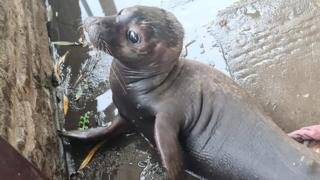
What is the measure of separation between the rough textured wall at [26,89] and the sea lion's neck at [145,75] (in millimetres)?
691

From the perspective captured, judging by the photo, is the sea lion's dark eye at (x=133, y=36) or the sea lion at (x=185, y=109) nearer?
the sea lion at (x=185, y=109)

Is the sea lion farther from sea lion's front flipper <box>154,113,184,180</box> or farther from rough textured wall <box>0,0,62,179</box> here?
rough textured wall <box>0,0,62,179</box>

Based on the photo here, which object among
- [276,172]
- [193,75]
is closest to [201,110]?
[193,75]

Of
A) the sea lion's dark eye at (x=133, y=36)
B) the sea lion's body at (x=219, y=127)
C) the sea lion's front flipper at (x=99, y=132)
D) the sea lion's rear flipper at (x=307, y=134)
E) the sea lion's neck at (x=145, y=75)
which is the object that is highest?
the sea lion's dark eye at (x=133, y=36)

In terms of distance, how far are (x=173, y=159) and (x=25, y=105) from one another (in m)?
1.14

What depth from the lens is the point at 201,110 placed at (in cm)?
479

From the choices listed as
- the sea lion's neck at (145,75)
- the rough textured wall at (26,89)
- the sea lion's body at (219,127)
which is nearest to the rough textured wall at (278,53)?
the sea lion's body at (219,127)

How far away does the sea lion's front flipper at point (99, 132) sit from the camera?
17.1 feet

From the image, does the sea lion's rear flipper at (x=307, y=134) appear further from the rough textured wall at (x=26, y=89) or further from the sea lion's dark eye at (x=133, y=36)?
the rough textured wall at (x=26, y=89)

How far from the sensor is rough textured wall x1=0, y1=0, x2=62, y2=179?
14.0ft

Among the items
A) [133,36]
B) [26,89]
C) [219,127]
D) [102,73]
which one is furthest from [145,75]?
[102,73]

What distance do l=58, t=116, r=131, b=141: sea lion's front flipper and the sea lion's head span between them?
0.74 metres

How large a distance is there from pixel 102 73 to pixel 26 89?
125 cm

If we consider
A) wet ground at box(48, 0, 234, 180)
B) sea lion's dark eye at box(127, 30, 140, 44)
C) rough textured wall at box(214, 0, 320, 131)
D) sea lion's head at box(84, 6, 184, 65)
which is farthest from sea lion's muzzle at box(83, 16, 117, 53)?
rough textured wall at box(214, 0, 320, 131)
